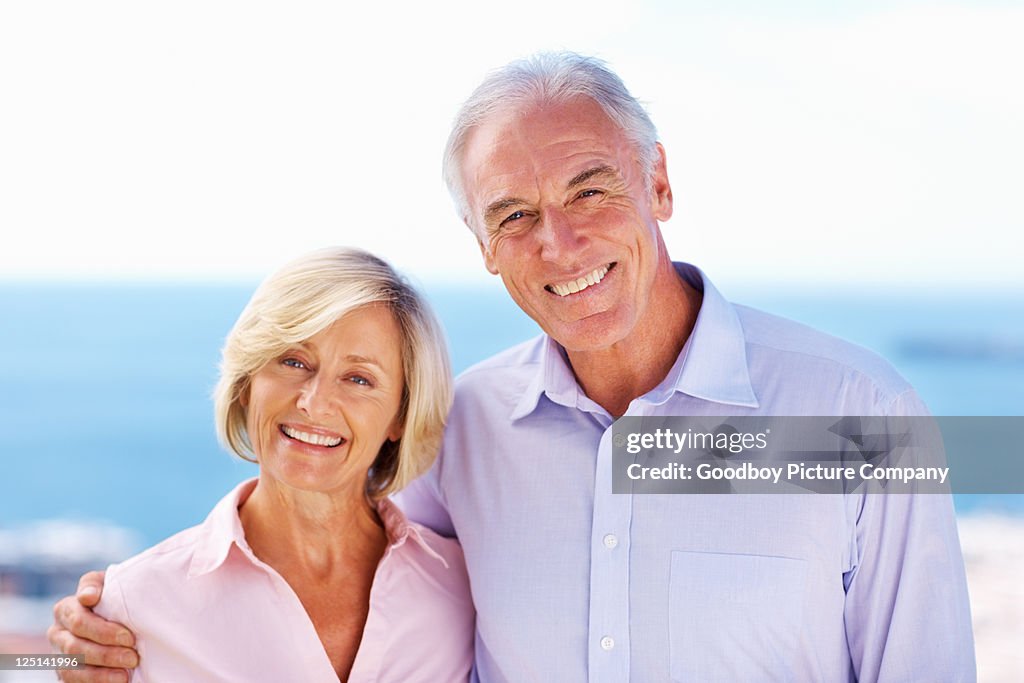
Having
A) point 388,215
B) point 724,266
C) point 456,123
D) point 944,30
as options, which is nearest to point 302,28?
point 388,215

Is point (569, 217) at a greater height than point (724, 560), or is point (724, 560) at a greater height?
point (569, 217)

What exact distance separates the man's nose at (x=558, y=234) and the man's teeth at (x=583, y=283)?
5 centimetres

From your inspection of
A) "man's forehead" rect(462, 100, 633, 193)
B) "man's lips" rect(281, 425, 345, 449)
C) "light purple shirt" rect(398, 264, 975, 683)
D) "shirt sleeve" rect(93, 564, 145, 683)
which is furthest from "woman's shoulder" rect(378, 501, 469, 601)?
"man's forehead" rect(462, 100, 633, 193)

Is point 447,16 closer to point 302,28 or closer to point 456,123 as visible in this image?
point 302,28

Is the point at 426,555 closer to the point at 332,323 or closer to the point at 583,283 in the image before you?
the point at 332,323

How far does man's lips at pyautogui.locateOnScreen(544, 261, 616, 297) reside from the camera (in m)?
1.77

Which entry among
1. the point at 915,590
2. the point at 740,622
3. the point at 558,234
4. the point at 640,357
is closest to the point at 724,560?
the point at 740,622

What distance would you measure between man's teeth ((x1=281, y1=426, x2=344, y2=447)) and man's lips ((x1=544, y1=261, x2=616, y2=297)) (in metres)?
0.52

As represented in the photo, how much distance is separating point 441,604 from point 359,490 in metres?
0.30

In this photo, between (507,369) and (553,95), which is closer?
(553,95)

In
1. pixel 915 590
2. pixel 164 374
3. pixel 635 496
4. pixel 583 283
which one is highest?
pixel 164 374

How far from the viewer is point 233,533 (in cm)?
183

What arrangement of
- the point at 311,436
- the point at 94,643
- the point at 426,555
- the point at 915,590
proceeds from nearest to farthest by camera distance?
the point at 915,590, the point at 94,643, the point at 311,436, the point at 426,555

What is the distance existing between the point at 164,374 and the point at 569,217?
99.9 ft
